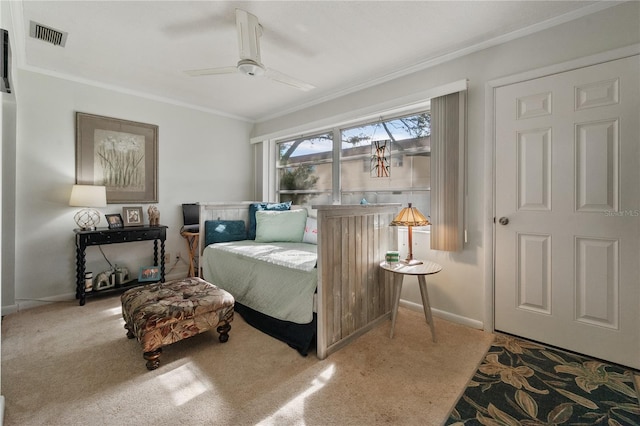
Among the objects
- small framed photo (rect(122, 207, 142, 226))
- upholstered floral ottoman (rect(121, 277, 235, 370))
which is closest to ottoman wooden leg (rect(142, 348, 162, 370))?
upholstered floral ottoman (rect(121, 277, 235, 370))

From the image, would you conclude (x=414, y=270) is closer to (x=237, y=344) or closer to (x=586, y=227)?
(x=586, y=227)

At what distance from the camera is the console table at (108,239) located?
291cm

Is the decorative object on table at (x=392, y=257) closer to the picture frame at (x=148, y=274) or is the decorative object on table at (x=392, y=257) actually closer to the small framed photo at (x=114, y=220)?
the picture frame at (x=148, y=274)

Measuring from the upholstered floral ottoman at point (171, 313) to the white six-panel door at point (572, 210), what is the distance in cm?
217

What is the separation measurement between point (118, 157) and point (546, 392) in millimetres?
4370

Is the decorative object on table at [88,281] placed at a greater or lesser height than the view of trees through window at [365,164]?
lesser

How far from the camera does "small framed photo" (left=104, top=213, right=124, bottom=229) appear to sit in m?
3.26

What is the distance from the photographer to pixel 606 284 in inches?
74.7

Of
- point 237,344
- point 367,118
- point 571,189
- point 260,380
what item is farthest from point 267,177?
point 571,189

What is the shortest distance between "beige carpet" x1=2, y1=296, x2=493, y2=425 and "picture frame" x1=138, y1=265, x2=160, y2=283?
94 cm

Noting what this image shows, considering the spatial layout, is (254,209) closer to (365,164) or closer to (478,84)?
(365,164)

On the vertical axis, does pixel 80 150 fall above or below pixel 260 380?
above

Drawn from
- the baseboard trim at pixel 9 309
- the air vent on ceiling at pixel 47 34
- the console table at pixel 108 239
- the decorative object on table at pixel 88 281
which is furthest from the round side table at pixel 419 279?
the baseboard trim at pixel 9 309

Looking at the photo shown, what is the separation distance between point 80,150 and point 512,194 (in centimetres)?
421
